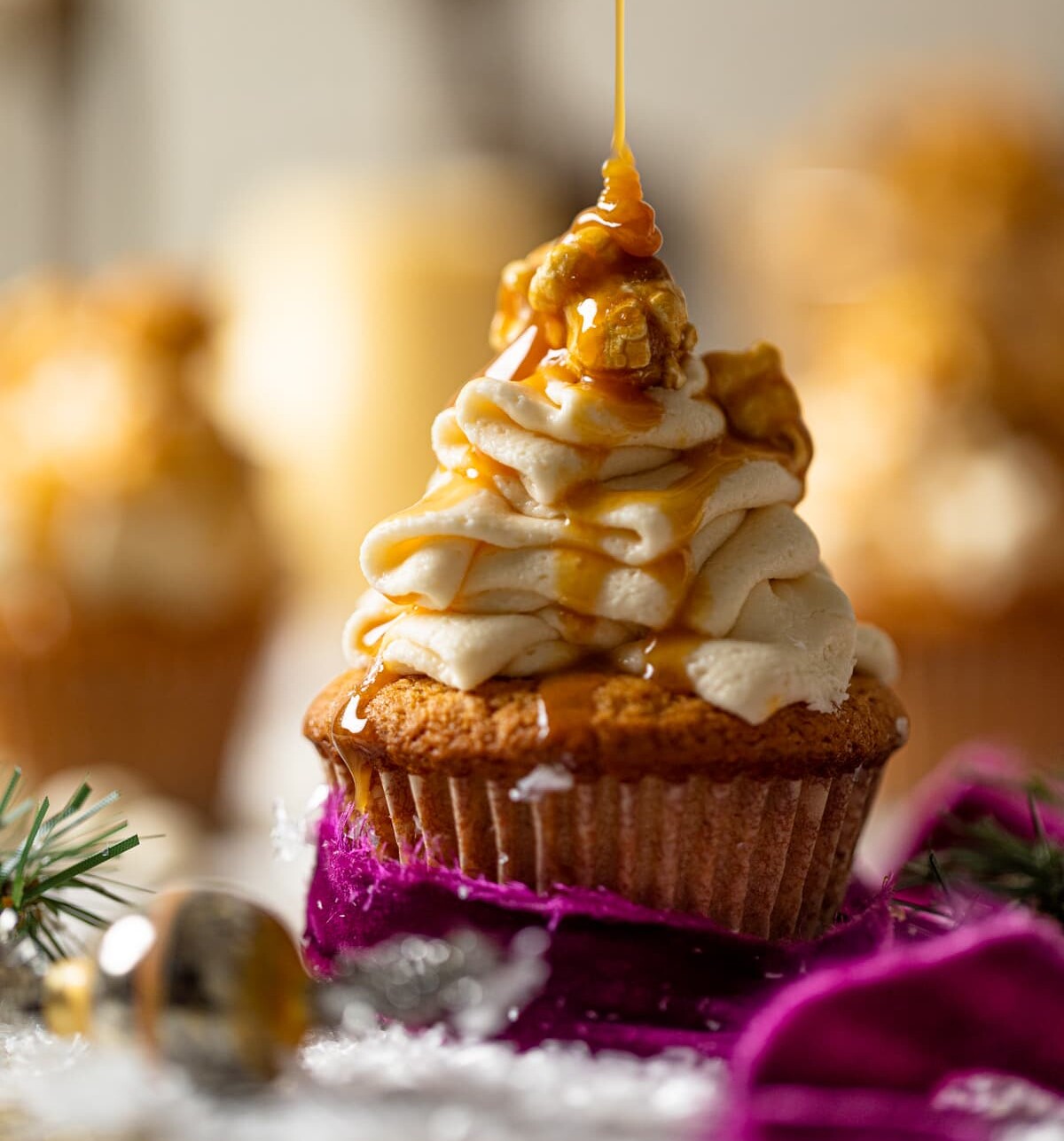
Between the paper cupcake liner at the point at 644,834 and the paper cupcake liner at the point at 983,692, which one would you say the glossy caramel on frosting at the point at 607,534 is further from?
the paper cupcake liner at the point at 983,692

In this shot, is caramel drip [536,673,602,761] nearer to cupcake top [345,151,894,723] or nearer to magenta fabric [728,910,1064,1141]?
cupcake top [345,151,894,723]

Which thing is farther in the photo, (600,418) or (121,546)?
(121,546)

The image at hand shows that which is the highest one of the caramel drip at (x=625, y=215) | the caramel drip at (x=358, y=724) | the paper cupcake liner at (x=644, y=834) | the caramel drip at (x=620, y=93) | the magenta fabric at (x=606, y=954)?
the caramel drip at (x=620, y=93)

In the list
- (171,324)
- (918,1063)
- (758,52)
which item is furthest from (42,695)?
(758,52)

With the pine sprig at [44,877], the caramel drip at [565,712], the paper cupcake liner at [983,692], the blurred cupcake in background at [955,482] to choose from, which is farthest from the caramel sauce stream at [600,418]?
the paper cupcake liner at [983,692]

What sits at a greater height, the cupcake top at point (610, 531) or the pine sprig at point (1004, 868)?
the cupcake top at point (610, 531)

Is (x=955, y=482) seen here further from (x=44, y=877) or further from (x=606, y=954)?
(x=44, y=877)

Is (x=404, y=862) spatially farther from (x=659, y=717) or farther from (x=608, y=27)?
(x=608, y=27)

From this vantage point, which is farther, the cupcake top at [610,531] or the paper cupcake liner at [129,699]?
the paper cupcake liner at [129,699]

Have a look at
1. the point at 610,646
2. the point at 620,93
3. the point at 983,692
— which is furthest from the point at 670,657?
the point at 983,692
